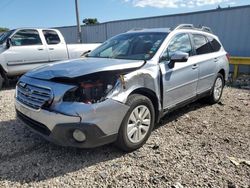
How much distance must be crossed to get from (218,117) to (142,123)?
7.30 ft

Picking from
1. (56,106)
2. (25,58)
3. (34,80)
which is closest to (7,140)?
(34,80)

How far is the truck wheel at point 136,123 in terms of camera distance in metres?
3.10

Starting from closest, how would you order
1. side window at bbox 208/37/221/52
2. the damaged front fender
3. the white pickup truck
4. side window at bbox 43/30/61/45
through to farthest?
the damaged front fender → side window at bbox 208/37/221/52 → the white pickup truck → side window at bbox 43/30/61/45

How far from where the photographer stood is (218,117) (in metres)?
4.86

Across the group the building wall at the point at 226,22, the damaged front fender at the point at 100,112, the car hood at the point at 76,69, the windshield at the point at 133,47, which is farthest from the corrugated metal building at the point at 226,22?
the damaged front fender at the point at 100,112

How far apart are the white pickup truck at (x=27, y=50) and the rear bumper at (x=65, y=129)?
16.6ft

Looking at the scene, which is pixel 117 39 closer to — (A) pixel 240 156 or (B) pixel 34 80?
(B) pixel 34 80

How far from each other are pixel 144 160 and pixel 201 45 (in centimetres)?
286

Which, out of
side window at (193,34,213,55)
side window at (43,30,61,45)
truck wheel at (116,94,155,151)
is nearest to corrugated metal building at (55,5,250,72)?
side window at (193,34,213,55)

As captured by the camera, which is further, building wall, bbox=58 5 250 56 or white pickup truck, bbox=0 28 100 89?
building wall, bbox=58 5 250 56

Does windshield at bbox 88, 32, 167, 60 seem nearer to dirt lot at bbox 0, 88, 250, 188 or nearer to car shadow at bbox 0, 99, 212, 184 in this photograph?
dirt lot at bbox 0, 88, 250, 188

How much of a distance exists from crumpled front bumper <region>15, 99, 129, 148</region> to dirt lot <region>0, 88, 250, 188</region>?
369 millimetres

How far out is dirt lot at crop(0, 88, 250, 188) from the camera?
275 centimetres

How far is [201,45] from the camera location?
4.89 meters
